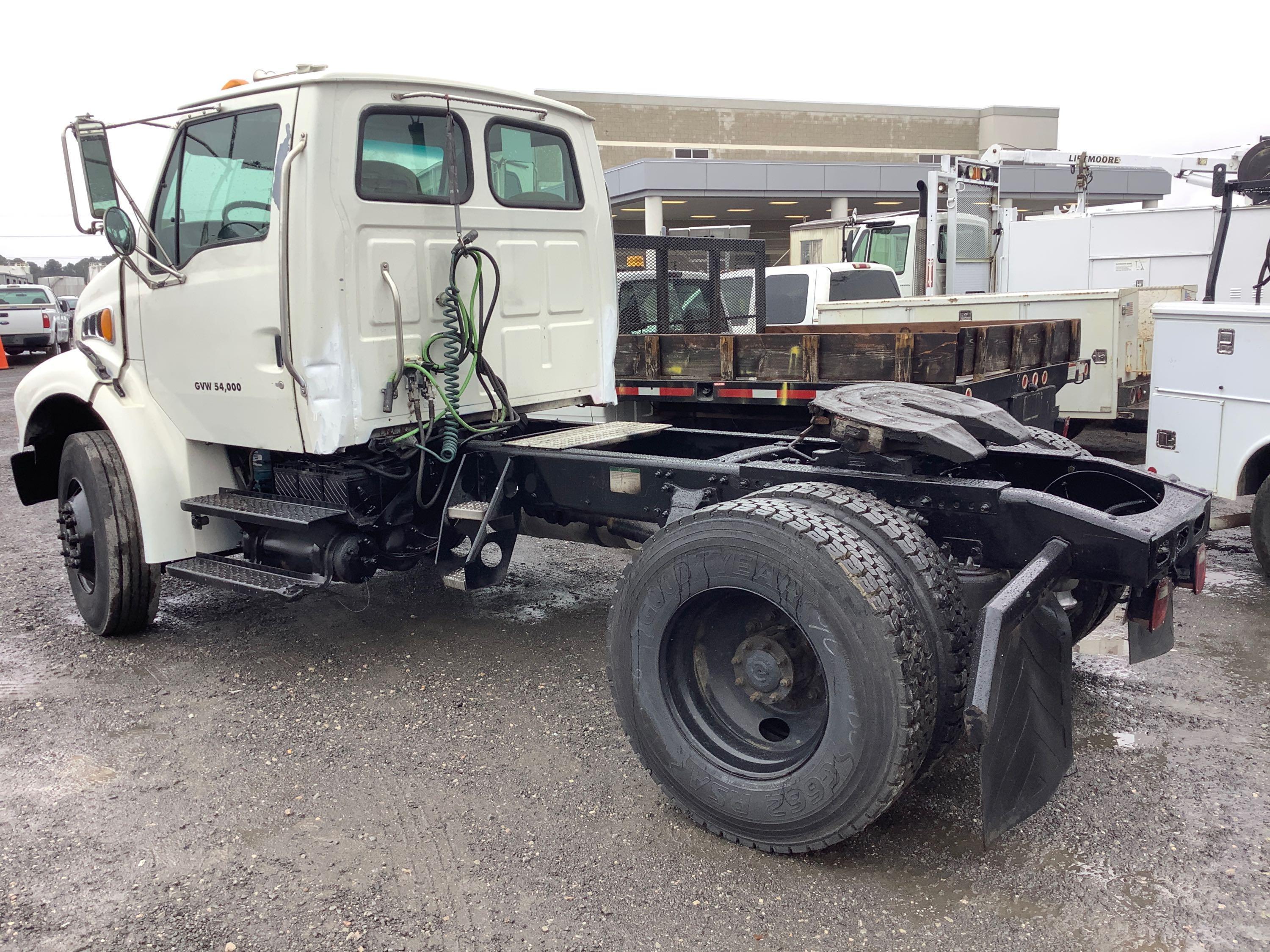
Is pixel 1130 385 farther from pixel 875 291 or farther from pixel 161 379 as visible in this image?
pixel 161 379

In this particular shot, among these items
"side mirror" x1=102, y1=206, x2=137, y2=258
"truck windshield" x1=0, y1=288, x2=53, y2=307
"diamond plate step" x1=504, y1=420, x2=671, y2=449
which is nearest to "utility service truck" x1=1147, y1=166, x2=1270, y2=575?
"diamond plate step" x1=504, y1=420, x2=671, y2=449

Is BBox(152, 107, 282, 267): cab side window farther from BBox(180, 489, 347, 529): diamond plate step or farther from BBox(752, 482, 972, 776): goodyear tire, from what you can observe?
BBox(752, 482, 972, 776): goodyear tire

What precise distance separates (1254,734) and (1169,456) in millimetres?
2564

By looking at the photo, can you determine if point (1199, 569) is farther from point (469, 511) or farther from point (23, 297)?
point (23, 297)

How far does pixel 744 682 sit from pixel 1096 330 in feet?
21.5

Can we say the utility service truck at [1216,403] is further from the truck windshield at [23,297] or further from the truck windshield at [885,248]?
the truck windshield at [23,297]

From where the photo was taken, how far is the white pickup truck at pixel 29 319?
25.3 metres

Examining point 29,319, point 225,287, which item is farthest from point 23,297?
point 225,287

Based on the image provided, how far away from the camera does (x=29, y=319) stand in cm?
2559

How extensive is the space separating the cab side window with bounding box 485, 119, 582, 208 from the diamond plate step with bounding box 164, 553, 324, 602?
81.3 inches

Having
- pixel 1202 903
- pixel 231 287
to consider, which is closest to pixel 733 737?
pixel 1202 903

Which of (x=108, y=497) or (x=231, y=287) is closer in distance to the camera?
(x=231, y=287)

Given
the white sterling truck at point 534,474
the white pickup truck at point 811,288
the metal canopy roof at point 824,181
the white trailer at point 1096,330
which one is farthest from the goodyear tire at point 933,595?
the metal canopy roof at point 824,181

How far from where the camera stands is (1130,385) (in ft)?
28.3
